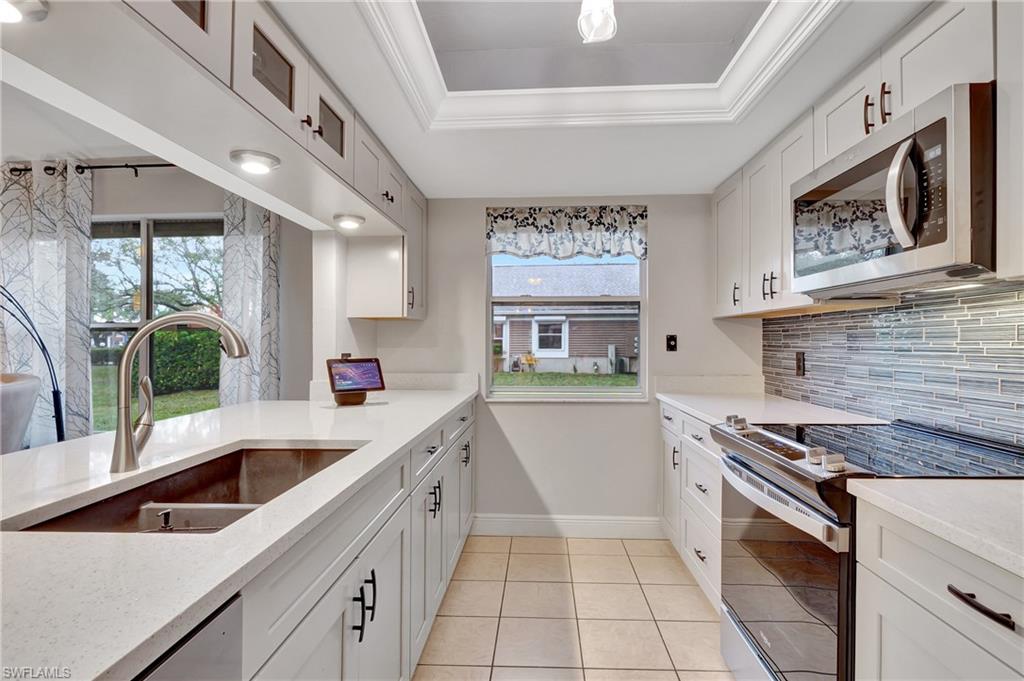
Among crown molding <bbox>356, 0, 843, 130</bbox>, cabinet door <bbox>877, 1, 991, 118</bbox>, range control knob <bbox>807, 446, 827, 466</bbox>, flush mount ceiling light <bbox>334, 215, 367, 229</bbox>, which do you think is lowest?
range control knob <bbox>807, 446, 827, 466</bbox>

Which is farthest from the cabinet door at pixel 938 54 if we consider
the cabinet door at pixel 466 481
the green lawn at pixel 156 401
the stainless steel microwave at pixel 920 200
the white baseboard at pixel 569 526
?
the green lawn at pixel 156 401

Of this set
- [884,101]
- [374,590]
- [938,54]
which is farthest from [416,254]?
[938,54]

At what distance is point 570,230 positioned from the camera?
3010mm

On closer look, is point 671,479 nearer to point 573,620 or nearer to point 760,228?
point 573,620

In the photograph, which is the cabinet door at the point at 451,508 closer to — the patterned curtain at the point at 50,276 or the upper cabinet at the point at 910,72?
the upper cabinet at the point at 910,72

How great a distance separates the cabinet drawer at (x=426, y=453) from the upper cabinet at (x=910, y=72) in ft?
6.20

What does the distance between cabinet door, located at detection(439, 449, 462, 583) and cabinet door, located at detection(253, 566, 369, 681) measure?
0.95 metres

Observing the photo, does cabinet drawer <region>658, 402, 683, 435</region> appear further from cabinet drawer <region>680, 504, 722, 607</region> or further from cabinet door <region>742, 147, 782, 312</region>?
cabinet door <region>742, 147, 782, 312</region>

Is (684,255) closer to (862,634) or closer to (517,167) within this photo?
(517,167)

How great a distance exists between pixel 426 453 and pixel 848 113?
2.01 metres

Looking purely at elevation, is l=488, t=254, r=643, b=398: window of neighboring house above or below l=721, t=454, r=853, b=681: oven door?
above

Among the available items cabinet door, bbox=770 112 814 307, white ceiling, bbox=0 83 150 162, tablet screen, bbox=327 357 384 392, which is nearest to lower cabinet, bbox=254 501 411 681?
tablet screen, bbox=327 357 384 392

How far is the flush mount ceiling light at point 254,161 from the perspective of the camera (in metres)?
1.47

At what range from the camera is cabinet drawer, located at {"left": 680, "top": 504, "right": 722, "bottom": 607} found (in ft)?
6.51
